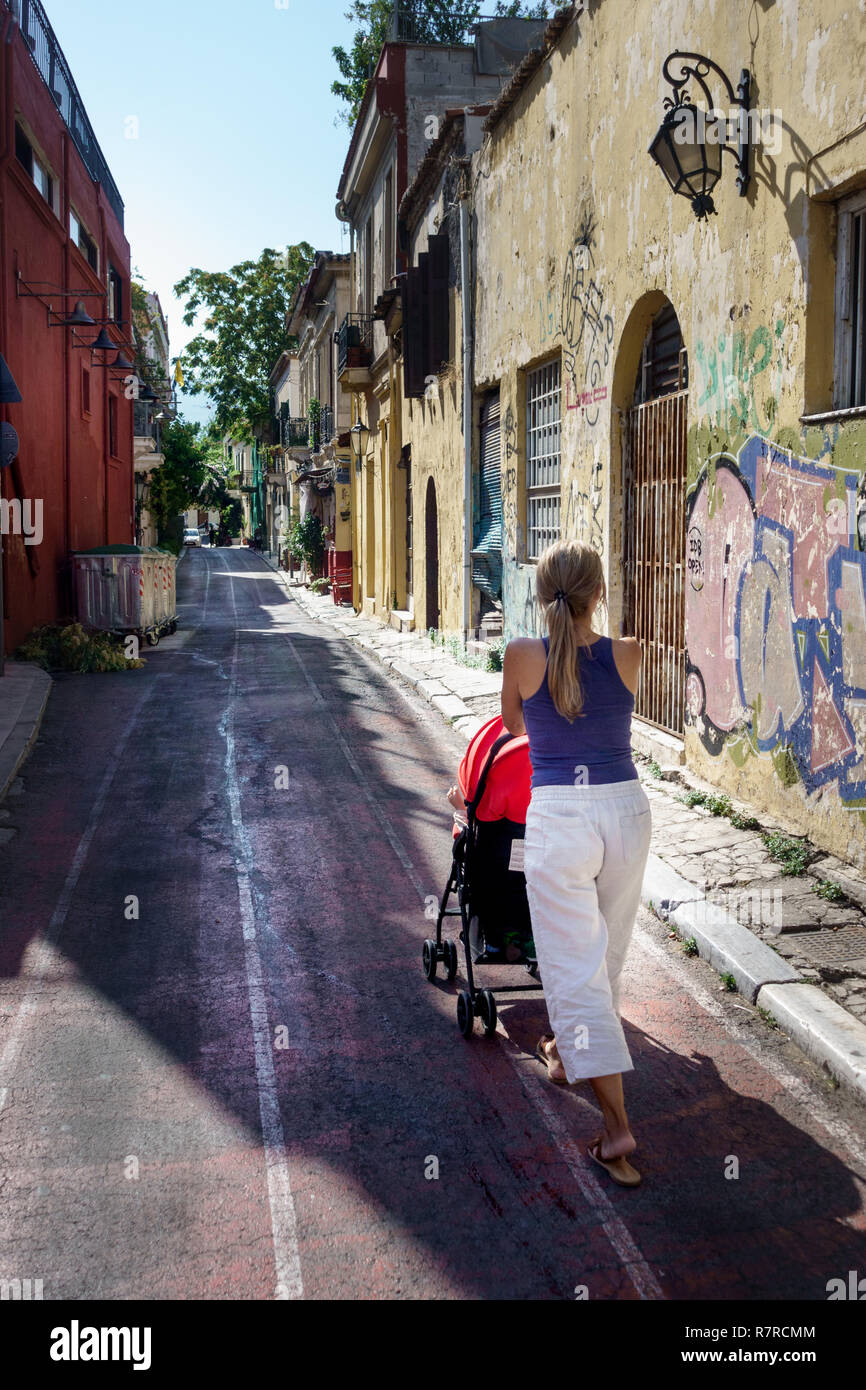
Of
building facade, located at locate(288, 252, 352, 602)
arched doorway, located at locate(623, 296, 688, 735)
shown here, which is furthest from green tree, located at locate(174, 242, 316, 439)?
arched doorway, located at locate(623, 296, 688, 735)

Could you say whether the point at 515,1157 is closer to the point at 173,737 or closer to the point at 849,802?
the point at 849,802

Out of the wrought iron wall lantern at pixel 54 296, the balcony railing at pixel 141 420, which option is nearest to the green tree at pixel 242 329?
the balcony railing at pixel 141 420

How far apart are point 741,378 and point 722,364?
1.07 ft

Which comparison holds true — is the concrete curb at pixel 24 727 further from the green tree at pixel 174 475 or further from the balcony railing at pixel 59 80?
the green tree at pixel 174 475

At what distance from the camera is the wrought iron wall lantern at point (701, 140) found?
7.10 meters

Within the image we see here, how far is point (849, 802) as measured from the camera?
6.07 meters

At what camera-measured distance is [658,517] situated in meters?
9.23

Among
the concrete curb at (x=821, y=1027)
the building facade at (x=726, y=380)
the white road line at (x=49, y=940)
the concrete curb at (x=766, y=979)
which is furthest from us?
the building facade at (x=726, y=380)

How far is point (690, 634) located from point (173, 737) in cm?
519

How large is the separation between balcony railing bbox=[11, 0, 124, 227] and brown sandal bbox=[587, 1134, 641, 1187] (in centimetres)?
1793

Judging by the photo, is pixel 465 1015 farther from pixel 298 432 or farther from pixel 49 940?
pixel 298 432

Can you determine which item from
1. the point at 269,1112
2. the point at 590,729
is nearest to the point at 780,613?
the point at 590,729

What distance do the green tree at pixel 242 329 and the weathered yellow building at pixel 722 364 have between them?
4223 centimetres

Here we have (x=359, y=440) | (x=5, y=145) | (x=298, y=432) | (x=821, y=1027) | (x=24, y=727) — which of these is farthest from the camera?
(x=298, y=432)
